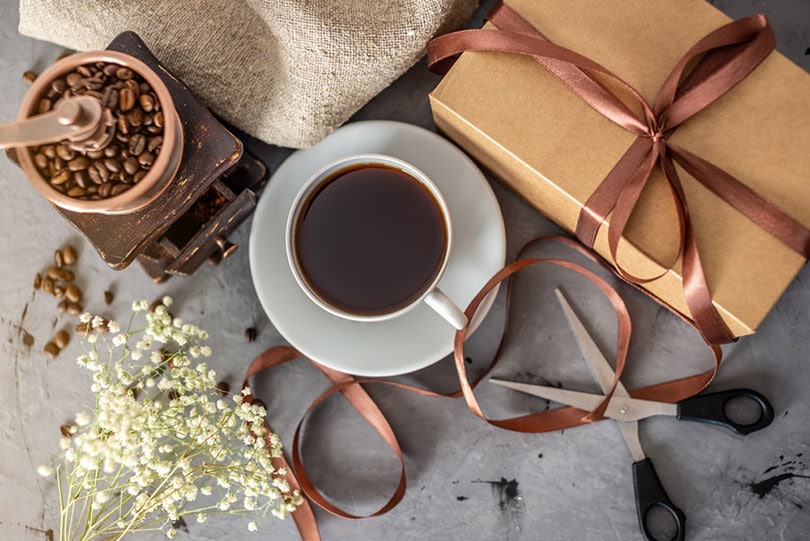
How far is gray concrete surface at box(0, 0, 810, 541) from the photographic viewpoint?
1105 millimetres

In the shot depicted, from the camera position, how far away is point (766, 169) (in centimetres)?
89

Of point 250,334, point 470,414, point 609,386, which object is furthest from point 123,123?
point 609,386

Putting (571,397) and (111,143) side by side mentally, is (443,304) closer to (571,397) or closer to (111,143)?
(571,397)

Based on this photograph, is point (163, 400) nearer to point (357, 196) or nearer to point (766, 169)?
point (357, 196)

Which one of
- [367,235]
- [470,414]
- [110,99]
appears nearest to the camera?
[110,99]

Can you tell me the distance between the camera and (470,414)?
3.74ft

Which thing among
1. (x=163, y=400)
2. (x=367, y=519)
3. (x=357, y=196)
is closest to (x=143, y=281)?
(x=163, y=400)

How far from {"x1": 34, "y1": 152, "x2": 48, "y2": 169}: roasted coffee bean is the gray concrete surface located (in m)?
0.39

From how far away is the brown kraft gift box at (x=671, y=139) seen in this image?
0.89 meters

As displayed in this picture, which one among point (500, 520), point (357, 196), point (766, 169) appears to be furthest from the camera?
point (500, 520)

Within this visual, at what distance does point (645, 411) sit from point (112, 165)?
88 cm

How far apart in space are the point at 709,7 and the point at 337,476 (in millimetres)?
943

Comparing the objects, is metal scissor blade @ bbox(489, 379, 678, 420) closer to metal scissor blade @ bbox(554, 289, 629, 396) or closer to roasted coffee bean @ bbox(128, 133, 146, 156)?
metal scissor blade @ bbox(554, 289, 629, 396)

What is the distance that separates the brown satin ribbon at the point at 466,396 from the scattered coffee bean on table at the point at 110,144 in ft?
1.36
